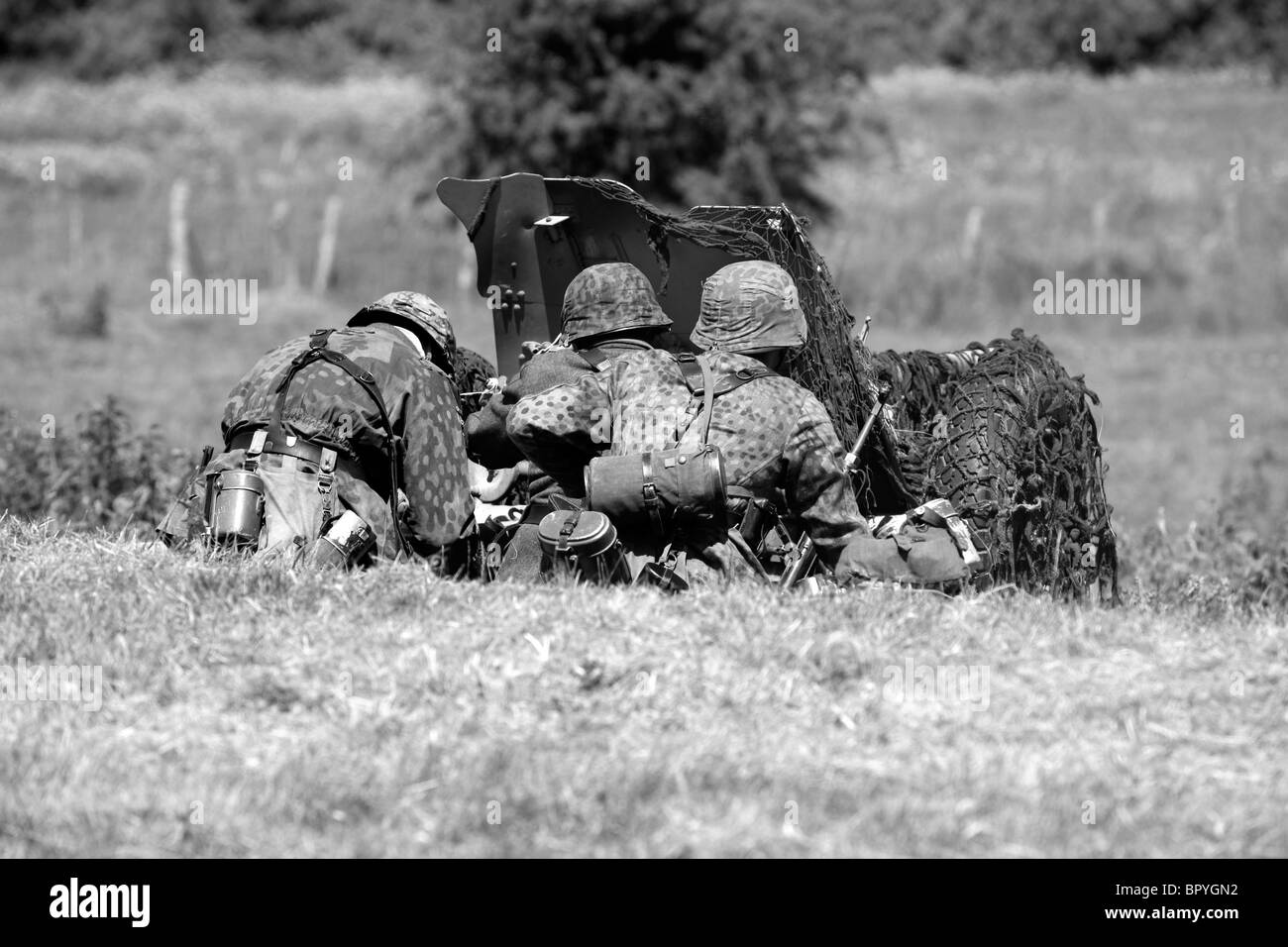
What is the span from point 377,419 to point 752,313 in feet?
5.02

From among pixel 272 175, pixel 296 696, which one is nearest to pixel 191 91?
pixel 272 175

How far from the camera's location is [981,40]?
44.3 m

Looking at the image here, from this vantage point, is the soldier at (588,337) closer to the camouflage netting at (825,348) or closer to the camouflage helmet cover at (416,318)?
the camouflage helmet cover at (416,318)

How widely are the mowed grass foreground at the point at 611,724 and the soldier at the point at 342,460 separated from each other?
0.44 m

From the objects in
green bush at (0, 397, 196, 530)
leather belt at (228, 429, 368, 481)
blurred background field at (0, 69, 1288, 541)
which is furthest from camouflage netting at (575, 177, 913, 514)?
blurred background field at (0, 69, 1288, 541)

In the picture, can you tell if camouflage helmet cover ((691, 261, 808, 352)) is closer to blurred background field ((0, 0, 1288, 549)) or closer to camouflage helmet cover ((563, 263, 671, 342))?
camouflage helmet cover ((563, 263, 671, 342))

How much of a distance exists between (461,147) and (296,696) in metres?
19.8

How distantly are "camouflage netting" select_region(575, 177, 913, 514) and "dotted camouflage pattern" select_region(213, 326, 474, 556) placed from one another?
1.44 metres

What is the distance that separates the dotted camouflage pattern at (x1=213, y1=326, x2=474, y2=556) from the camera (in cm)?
689

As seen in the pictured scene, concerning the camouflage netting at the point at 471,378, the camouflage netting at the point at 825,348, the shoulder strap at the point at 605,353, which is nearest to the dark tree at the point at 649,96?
the camouflage netting at the point at 471,378

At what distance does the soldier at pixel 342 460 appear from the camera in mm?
6703

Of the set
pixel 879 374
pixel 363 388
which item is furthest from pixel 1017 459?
pixel 363 388

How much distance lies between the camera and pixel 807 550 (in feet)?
23.2

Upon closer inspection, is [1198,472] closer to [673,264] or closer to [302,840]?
→ [673,264]
